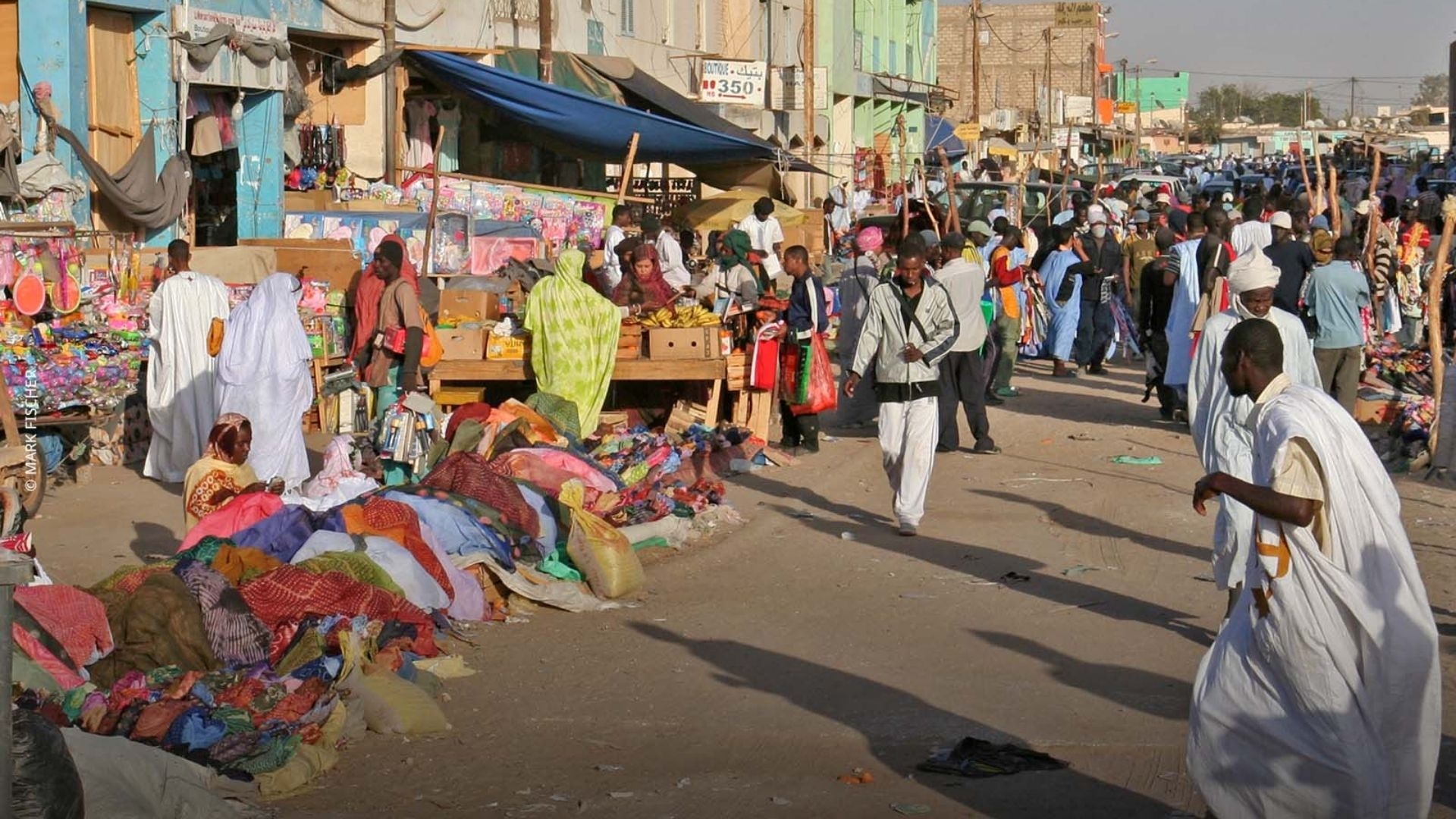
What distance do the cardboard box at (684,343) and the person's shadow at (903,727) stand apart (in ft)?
15.6

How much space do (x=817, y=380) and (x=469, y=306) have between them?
9.52 ft

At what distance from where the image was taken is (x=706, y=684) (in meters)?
7.23

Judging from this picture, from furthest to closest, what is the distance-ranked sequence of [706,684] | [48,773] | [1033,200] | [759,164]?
[1033,200] < [759,164] < [706,684] < [48,773]

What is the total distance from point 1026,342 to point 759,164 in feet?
21.5

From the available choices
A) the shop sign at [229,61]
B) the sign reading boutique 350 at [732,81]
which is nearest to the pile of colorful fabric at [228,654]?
the shop sign at [229,61]

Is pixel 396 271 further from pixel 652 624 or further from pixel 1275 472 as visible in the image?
pixel 1275 472

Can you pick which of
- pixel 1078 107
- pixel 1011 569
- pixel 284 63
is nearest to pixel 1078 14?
pixel 1078 107

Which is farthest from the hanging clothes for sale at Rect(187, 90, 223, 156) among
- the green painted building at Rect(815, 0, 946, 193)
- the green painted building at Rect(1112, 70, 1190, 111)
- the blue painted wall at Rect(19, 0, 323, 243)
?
the green painted building at Rect(1112, 70, 1190, 111)

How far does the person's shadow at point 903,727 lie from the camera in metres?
5.69

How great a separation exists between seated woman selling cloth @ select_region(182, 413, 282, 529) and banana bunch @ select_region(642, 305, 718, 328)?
5.18 meters

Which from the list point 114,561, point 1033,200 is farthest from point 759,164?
point 114,561

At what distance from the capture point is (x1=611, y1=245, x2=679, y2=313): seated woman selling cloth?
1343 cm

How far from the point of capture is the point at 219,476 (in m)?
8.06

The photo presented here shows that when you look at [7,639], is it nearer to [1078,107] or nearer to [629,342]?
[629,342]
